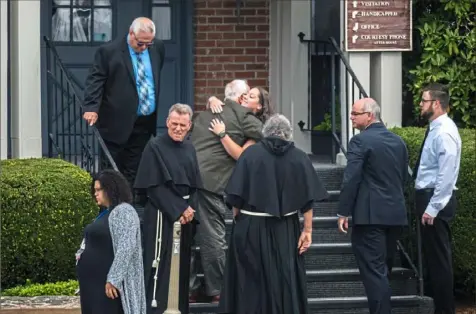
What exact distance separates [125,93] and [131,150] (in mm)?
537

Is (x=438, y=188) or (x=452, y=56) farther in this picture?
(x=452, y=56)

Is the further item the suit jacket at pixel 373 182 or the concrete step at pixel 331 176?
the concrete step at pixel 331 176

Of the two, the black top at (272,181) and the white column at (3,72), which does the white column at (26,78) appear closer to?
the white column at (3,72)

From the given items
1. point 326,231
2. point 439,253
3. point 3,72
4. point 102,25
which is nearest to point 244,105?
point 326,231

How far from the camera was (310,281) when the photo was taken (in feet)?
33.2

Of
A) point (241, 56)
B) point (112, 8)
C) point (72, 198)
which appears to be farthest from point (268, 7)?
point (72, 198)

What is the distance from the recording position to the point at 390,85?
1186 cm

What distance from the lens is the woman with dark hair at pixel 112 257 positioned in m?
7.89

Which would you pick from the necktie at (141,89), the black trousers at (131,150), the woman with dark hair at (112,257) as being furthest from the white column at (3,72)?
the woman with dark hair at (112,257)

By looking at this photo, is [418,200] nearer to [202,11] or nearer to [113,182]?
[113,182]

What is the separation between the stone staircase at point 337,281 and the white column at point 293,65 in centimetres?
228

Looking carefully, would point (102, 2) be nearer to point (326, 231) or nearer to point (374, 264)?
point (326, 231)

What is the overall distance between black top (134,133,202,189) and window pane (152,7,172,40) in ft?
13.8

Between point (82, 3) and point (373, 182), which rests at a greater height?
point (82, 3)
